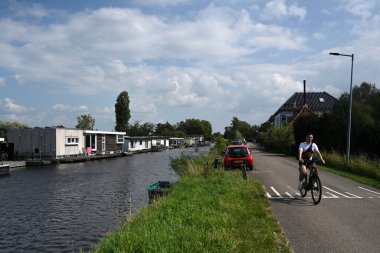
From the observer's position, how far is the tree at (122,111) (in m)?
107

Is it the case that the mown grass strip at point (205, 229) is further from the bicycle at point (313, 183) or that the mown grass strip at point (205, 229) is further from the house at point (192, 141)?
the house at point (192, 141)

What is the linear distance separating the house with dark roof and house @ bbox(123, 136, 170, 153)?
29.6m

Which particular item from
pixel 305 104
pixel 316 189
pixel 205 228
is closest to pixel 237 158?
pixel 316 189

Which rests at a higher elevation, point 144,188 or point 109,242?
point 109,242

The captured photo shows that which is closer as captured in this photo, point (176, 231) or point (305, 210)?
point (176, 231)

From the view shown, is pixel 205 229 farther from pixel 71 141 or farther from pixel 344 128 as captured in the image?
pixel 71 141

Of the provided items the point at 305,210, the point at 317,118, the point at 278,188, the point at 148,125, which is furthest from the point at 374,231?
the point at 148,125

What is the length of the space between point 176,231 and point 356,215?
493cm

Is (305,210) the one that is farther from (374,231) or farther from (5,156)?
(5,156)

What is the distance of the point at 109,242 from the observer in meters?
6.69

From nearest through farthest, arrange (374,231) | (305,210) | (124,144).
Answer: (374,231), (305,210), (124,144)

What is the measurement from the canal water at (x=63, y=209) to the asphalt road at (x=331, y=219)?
4.97 metres

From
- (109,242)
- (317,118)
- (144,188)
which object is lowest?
(144,188)

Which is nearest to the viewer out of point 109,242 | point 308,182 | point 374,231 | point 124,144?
point 109,242
